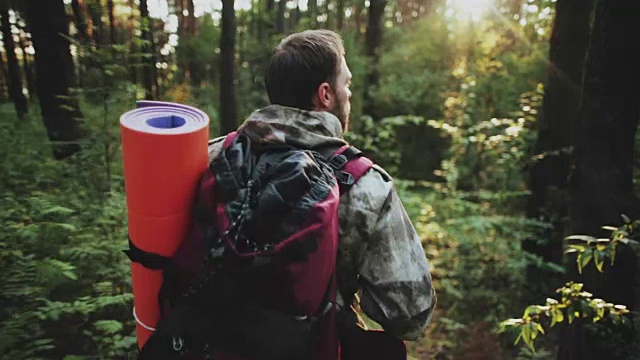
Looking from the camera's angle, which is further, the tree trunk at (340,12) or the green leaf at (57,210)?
the tree trunk at (340,12)

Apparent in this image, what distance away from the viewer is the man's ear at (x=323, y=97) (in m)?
1.79

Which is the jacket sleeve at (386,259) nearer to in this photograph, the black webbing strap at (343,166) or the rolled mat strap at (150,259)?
the black webbing strap at (343,166)

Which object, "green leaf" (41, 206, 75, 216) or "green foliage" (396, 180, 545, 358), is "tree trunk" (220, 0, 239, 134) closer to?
"green foliage" (396, 180, 545, 358)

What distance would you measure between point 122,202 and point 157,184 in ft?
11.4

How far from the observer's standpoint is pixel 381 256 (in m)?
1.74

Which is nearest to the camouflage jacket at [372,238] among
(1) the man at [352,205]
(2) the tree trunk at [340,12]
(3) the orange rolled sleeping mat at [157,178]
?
(1) the man at [352,205]

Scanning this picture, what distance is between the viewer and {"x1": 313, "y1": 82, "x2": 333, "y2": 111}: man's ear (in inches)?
70.6

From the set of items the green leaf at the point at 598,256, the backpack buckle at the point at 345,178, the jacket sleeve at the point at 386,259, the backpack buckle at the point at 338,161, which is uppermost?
the backpack buckle at the point at 338,161

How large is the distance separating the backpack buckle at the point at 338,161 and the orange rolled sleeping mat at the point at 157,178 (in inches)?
17.3

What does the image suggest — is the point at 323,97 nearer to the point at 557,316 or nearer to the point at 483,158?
the point at 557,316

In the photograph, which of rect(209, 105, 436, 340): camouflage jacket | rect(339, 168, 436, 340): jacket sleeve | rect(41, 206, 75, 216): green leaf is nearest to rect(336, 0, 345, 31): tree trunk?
rect(41, 206, 75, 216): green leaf

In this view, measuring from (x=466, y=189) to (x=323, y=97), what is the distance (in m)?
10.0

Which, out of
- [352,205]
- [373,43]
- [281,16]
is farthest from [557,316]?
[281,16]

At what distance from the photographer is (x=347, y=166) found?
1733mm
